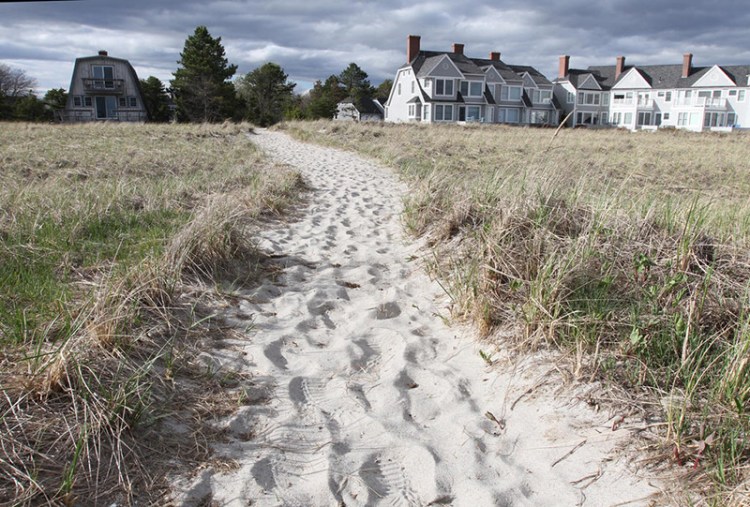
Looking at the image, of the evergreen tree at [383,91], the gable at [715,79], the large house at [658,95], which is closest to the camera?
the gable at [715,79]

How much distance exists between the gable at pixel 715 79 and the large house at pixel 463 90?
1675 centimetres

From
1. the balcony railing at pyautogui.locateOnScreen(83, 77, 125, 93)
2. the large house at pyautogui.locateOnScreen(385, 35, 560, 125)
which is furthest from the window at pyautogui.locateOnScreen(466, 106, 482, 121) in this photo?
the balcony railing at pyautogui.locateOnScreen(83, 77, 125, 93)

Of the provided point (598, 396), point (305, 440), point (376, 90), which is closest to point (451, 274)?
point (598, 396)

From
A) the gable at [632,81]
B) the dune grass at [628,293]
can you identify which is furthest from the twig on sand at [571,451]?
the gable at [632,81]

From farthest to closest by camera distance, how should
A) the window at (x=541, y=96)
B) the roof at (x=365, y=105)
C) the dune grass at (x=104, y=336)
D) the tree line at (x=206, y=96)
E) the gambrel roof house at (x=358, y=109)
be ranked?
1. the roof at (x=365, y=105)
2. the gambrel roof house at (x=358, y=109)
3. the window at (x=541, y=96)
4. the tree line at (x=206, y=96)
5. the dune grass at (x=104, y=336)

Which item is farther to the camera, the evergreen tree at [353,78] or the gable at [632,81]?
the evergreen tree at [353,78]

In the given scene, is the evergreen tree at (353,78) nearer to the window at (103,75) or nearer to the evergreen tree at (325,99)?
the evergreen tree at (325,99)

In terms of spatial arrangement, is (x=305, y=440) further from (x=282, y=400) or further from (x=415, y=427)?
(x=415, y=427)

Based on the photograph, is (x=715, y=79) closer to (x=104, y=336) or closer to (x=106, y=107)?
(x=106, y=107)

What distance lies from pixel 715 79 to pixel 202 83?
171 feet

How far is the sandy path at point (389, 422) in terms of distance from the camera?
2.17 meters

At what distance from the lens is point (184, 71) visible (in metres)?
47.7

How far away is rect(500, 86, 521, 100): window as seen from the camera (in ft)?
170

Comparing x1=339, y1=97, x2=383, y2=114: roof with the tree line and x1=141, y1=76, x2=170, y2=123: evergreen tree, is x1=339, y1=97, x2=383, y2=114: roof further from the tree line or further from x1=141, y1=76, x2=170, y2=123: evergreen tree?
x1=141, y1=76, x2=170, y2=123: evergreen tree
